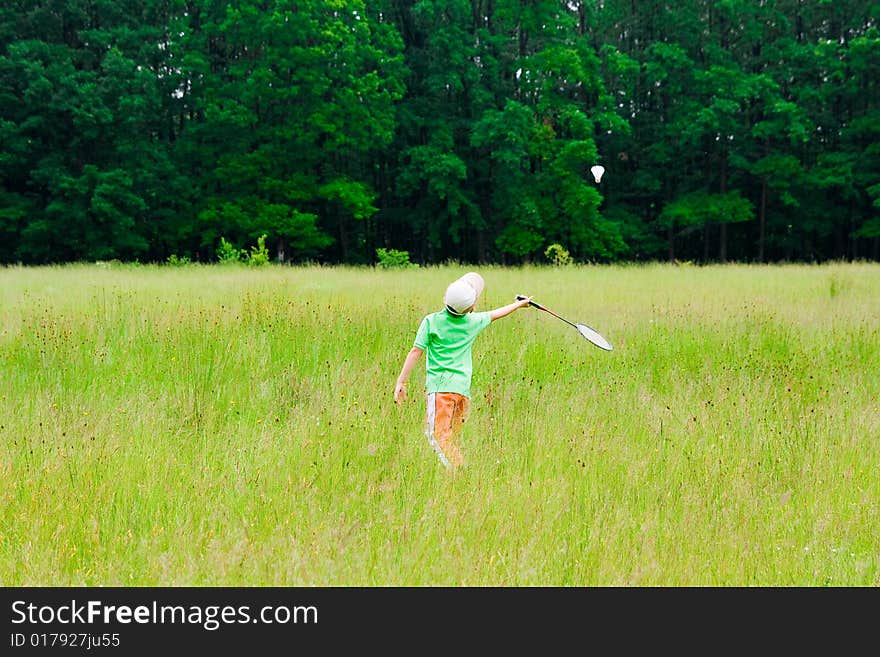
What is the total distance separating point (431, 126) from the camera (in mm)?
31328

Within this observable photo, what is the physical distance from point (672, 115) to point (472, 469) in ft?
106

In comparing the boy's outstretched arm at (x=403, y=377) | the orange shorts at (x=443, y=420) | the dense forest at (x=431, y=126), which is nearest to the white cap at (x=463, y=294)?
the boy's outstretched arm at (x=403, y=377)

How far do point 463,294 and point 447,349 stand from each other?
14.0 inches

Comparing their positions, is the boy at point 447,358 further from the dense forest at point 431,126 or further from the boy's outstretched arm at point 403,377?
the dense forest at point 431,126

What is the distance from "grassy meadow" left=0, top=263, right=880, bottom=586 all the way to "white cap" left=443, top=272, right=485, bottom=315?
86 cm

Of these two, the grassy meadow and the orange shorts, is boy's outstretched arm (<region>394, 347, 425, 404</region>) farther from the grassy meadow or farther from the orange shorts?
the grassy meadow

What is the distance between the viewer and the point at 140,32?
2936 cm

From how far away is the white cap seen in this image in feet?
14.4

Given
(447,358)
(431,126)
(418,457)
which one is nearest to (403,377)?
(447,358)

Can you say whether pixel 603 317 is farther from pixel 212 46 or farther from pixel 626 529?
pixel 212 46

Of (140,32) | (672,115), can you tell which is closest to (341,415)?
(140,32)

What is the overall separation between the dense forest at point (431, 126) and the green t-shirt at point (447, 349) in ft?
80.2

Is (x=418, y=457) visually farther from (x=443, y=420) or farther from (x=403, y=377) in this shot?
(x=403, y=377)

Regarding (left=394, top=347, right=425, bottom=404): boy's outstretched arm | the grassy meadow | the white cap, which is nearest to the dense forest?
the grassy meadow
